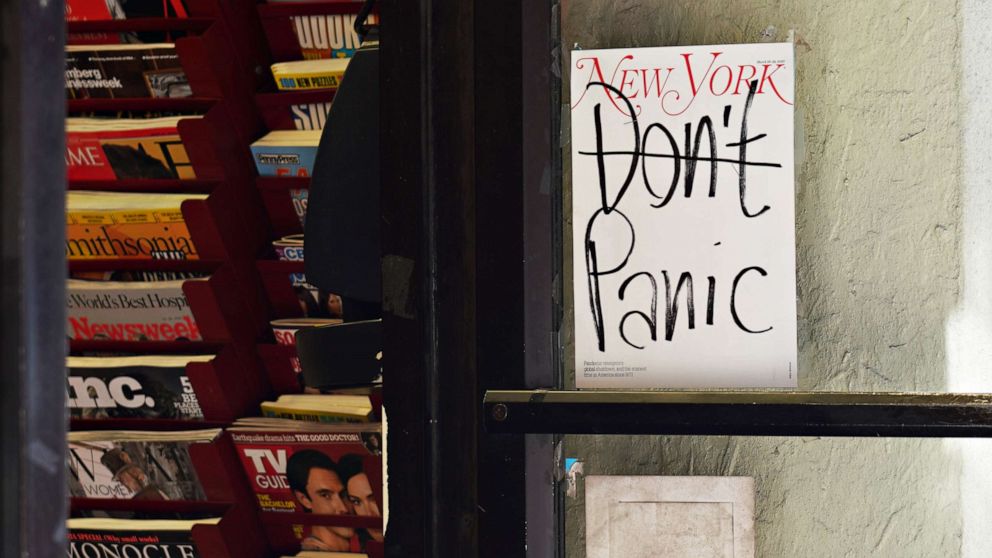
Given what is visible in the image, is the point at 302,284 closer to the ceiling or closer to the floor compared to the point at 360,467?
closer to the ceiling

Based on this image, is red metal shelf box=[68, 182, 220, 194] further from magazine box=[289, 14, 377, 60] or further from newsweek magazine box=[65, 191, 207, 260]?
magazine box=[289, 14, 377, 60]

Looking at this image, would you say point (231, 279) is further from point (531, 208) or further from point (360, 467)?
point (531, 208)

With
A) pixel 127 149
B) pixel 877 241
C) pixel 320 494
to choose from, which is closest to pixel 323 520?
pixel 320 494

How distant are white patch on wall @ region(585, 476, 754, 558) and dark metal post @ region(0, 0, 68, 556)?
0.44 metres

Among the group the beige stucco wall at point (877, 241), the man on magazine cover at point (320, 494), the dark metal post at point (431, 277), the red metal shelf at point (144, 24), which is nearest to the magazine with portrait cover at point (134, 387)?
the man on magazine cover at point (320, 494)

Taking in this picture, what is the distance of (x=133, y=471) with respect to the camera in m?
2.12

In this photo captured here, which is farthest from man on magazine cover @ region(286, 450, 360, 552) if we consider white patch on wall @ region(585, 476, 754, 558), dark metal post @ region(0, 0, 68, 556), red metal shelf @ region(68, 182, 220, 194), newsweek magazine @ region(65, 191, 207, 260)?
dark metal post @ region(0, 0, 68, 556)

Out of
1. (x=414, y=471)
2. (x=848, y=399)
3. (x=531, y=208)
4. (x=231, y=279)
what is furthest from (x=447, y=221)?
(x=231, y=279)

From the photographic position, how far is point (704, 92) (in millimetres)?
601

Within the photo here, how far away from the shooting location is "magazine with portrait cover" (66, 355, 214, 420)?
6.79 feet

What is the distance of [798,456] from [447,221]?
0.89ft

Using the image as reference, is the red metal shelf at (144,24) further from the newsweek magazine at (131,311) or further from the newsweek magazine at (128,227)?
the newsweek magazine at (131,311)

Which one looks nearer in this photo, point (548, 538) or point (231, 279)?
point (548, 538)

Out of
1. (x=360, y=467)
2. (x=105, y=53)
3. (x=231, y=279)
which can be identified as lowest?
(x=360, y=467)
